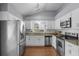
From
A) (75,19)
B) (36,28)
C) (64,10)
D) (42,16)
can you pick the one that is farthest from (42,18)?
(75,19)

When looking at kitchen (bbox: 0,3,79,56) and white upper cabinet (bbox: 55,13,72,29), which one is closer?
kitchen (bbox: 0,3,79,56)

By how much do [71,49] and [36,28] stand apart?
2.52 ft

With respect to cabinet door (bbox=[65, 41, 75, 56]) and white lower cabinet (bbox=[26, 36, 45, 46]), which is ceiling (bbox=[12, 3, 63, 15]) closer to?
white lower cabinet (bbox=[26, 36, 45, 46])

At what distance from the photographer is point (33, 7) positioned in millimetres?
2088

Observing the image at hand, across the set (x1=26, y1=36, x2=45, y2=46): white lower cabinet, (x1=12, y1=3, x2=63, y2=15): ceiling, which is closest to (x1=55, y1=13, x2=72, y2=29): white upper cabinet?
(x1=12, y1=3, x2=63, y2=15): ceiling

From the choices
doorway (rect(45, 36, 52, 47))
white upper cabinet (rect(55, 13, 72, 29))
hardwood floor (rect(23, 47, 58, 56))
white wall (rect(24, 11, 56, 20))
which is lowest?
hardwood floor (rect(23, 47, 58, 56))

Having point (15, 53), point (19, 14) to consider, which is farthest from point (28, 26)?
point (15, 53)

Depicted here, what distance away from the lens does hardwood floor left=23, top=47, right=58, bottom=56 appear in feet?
7.09

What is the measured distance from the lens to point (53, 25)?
7.14ft

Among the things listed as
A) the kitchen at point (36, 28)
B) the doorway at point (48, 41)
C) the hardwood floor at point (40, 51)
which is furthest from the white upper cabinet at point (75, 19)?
the hardwood floor at point (40, 51)

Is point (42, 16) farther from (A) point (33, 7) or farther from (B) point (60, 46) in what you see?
(B) point (60, 46)

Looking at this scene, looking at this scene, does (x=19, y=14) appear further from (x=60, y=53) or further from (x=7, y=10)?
(x=60, y=53)

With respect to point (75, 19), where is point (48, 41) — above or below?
below

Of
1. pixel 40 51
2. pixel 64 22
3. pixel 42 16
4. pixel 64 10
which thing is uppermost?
pixel 64 10
